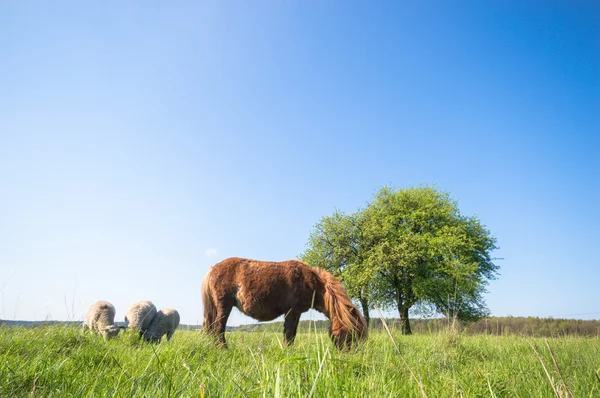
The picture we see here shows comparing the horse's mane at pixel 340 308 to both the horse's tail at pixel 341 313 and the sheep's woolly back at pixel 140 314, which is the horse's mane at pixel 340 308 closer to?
the horse's tail at pixel 341 313

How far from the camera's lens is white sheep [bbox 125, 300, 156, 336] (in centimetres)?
1163

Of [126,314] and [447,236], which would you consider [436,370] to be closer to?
[126,314]

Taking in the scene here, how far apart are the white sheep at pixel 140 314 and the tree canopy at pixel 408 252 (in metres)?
17.3

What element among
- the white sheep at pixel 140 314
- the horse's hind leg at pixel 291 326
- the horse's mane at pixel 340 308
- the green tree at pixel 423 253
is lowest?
the white sheep at pixel 140 314

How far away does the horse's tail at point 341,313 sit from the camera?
645cm

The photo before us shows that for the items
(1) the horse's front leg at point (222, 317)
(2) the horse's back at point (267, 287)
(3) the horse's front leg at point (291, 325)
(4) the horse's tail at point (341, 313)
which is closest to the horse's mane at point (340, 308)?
(4) the horse's tail at point (341, 313)

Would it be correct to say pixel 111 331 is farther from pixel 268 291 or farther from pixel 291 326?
pixel 291 326

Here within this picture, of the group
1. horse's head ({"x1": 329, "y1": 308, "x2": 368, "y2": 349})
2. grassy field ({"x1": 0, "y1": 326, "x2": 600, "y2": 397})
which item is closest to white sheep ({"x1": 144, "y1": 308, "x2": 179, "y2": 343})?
grassy field ({"x1": 0, "y1": 326, "x2": 600, "y2": 397})

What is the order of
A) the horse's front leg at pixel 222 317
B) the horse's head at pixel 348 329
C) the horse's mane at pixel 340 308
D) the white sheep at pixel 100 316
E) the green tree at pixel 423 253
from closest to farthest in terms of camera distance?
1. the horse's head at pixel 348 329
2. the horse's mane at pixel 340 308
3. the horse's front leg at pixel 222 317
4. the white sheep at pixel 100 316
5. the green tree at pixel 423 253

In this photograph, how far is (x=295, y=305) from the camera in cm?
751

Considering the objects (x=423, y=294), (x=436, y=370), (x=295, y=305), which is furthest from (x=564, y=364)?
(x=423, y=294)

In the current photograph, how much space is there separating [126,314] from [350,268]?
18.7m

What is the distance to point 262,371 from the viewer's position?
217cm

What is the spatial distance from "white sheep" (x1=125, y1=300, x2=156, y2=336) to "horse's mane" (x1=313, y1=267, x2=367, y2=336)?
6967 mm
